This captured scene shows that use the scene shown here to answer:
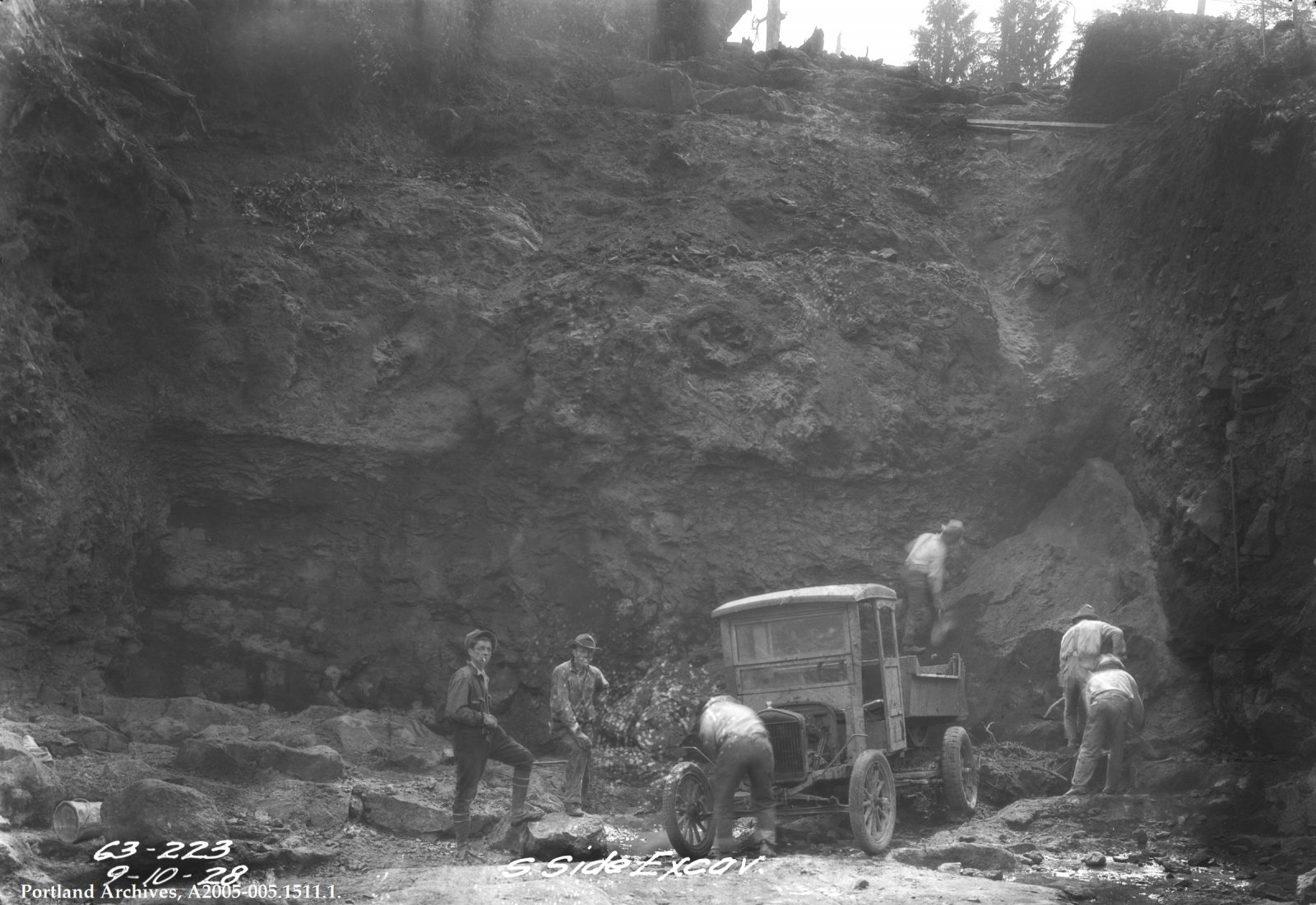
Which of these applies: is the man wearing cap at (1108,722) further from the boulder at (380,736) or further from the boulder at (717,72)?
the boulder at (717,72)

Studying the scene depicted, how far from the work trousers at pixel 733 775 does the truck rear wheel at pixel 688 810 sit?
0.60 feet

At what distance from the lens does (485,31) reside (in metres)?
17.5

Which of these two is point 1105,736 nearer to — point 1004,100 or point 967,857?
point 967,857

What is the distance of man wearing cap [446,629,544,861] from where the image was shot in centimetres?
776

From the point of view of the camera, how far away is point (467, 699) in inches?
306

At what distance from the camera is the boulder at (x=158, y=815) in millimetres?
6605

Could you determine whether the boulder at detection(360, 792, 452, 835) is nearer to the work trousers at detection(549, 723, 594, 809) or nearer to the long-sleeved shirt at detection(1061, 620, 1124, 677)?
the work trousers at detection(549, 723, 594, 809)

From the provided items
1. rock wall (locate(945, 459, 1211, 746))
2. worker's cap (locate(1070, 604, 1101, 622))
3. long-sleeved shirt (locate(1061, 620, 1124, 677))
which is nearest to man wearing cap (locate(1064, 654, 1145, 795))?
long-sleeved shirt (locate(1061, 620, 1124, 677))

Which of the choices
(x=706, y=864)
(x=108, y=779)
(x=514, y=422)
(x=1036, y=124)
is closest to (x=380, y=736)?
(x=108, y=779)

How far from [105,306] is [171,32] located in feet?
14.0

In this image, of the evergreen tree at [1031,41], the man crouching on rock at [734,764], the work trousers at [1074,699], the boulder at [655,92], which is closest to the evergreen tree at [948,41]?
the evergreen tree at [1031,41]

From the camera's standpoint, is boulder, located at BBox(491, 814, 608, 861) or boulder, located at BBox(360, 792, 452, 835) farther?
boulder, located at BBox(360, 792, 452, 835)

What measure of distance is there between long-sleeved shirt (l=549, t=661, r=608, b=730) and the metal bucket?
3472mm

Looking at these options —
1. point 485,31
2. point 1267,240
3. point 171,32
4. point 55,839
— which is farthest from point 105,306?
point 1267,240
